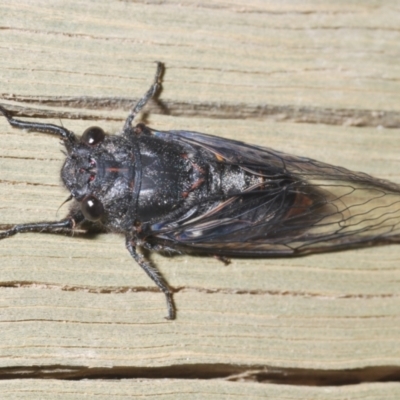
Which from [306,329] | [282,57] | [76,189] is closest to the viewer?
[76,189]

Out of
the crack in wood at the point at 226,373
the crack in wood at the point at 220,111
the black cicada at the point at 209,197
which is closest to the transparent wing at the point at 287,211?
the black cicada at the point at 209,197

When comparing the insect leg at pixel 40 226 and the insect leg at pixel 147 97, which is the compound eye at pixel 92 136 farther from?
the insect leg at pixel 40 226

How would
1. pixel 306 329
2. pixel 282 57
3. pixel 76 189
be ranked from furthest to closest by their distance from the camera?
pixel 282 57 < pixel 306 329 < pixel 76 189

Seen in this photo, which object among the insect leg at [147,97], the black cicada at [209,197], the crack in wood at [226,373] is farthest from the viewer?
the insect leg at [147,97]

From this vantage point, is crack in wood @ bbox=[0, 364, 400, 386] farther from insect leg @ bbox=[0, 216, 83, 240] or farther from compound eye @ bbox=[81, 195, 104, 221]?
compound eye @ bbox=[81, 195, 104, 221]

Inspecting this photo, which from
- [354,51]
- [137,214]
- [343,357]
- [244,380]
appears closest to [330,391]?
[343,357]

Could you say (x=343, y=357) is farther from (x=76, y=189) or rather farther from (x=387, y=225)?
(x=76, y=189)
